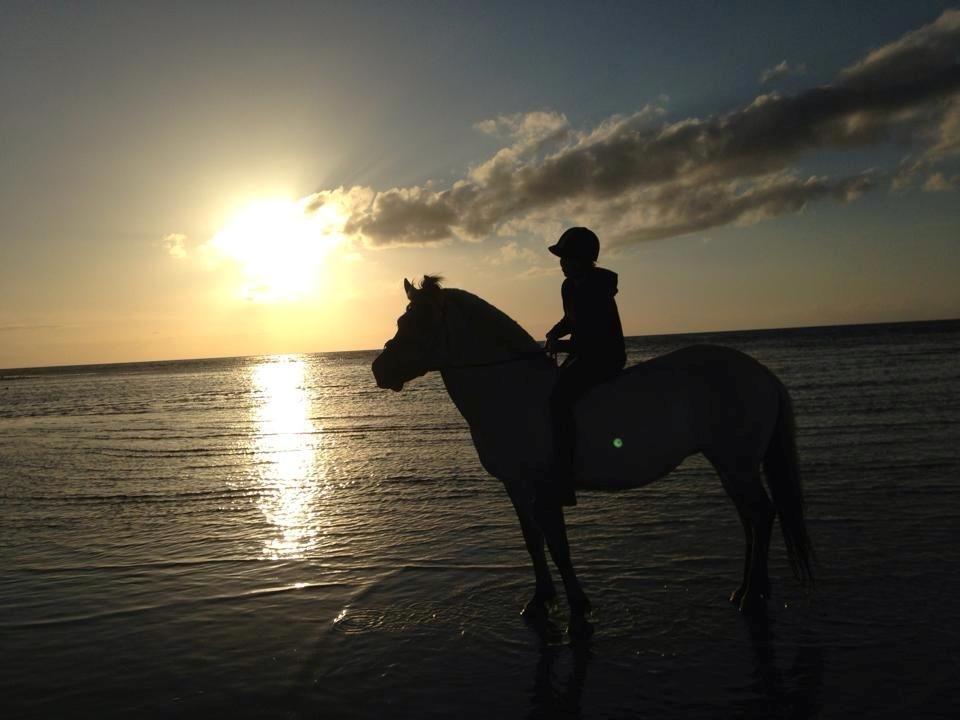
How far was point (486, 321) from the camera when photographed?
5199 mm

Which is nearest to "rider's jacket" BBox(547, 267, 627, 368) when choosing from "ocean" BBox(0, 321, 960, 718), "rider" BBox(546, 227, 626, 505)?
"rider" BBox(546, 227, 626, 505)

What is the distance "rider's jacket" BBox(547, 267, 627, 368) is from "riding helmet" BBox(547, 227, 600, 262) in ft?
0.49

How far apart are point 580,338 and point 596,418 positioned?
67 cm

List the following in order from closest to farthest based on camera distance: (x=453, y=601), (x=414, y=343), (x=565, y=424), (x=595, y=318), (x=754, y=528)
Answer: (x=565, y=424), (x=595, y=318), (x=414, y=343), (x=754, y=528), (x=453, y=601)

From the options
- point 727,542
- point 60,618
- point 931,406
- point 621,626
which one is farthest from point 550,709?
point 931,406

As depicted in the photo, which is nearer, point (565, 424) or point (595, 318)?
point (565, 424)

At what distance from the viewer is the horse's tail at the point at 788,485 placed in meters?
5.29

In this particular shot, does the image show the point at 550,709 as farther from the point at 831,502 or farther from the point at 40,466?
the point at 40,466

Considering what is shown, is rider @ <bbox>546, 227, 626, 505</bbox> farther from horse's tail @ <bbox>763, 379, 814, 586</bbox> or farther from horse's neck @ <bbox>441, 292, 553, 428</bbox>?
horse's tail @ <bbox>763, 379, 814, 586</bbox>

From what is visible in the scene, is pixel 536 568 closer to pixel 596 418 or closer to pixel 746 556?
pixel 596 418

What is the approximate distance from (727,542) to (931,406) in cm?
1431

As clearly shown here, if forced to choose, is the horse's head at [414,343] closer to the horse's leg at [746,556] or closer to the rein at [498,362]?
the rein at [498,362]

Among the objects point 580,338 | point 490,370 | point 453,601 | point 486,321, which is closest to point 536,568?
point 453,601

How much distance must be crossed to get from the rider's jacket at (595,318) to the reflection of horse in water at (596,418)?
10.9 inches
